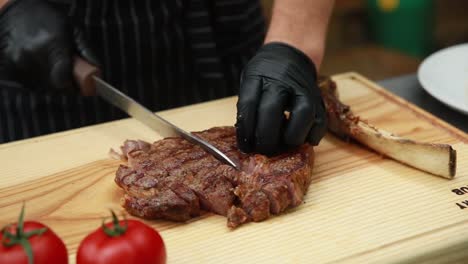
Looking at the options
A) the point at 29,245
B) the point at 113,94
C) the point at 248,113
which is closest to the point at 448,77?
the point at 248,113

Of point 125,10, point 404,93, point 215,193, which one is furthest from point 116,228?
point 404,93

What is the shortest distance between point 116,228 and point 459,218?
1.07m

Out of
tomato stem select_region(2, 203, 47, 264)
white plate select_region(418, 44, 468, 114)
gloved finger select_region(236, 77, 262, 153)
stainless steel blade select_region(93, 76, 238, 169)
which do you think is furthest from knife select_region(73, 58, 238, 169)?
white plate select_region(418, 44, 468, 114)

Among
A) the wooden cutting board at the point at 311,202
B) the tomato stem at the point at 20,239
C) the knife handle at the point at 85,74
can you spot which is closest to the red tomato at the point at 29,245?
the tomato stem at the point at 20,239

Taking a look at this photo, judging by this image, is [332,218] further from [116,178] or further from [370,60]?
[370,60]

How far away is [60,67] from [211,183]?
0.86 meters

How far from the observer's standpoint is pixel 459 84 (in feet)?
9.19

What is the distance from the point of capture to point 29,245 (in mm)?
1396

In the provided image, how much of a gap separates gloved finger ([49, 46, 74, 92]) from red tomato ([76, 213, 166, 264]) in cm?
114

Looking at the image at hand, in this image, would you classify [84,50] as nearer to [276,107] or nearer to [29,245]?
[276,107]

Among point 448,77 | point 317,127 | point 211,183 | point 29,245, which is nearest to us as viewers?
point 29,245

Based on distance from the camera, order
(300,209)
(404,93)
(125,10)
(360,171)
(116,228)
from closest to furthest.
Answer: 1. (116,228)
2. (300,209)
3. (360,171)
4. (125,10)
5. (404,93)

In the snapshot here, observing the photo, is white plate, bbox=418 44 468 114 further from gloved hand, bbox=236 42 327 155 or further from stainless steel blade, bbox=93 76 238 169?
stainless steel blade, bbox=93 76 238 169

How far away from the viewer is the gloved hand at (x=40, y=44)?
2477 millimetres
